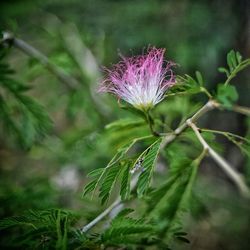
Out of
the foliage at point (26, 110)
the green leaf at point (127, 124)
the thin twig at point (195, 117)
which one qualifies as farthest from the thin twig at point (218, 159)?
the foliage at point (26, 110)

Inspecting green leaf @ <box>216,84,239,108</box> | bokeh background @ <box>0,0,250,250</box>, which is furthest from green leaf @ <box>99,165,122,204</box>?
bokeh background @ <box>0,0,250,250</box>

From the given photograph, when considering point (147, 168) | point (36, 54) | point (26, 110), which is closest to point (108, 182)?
point (147, 168)

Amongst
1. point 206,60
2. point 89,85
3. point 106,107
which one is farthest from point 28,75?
point 206,60

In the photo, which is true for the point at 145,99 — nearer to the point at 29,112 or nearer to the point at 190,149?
the point at 29,112

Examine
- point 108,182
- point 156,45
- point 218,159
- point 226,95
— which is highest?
point 156,45

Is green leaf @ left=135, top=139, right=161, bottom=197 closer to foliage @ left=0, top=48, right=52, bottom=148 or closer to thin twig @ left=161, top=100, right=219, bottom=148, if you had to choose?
thin twig @ left=161, top=100, right=219, bottom=148

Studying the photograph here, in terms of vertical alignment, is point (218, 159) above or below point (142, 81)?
below

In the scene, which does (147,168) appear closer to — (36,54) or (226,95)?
(226,95)
